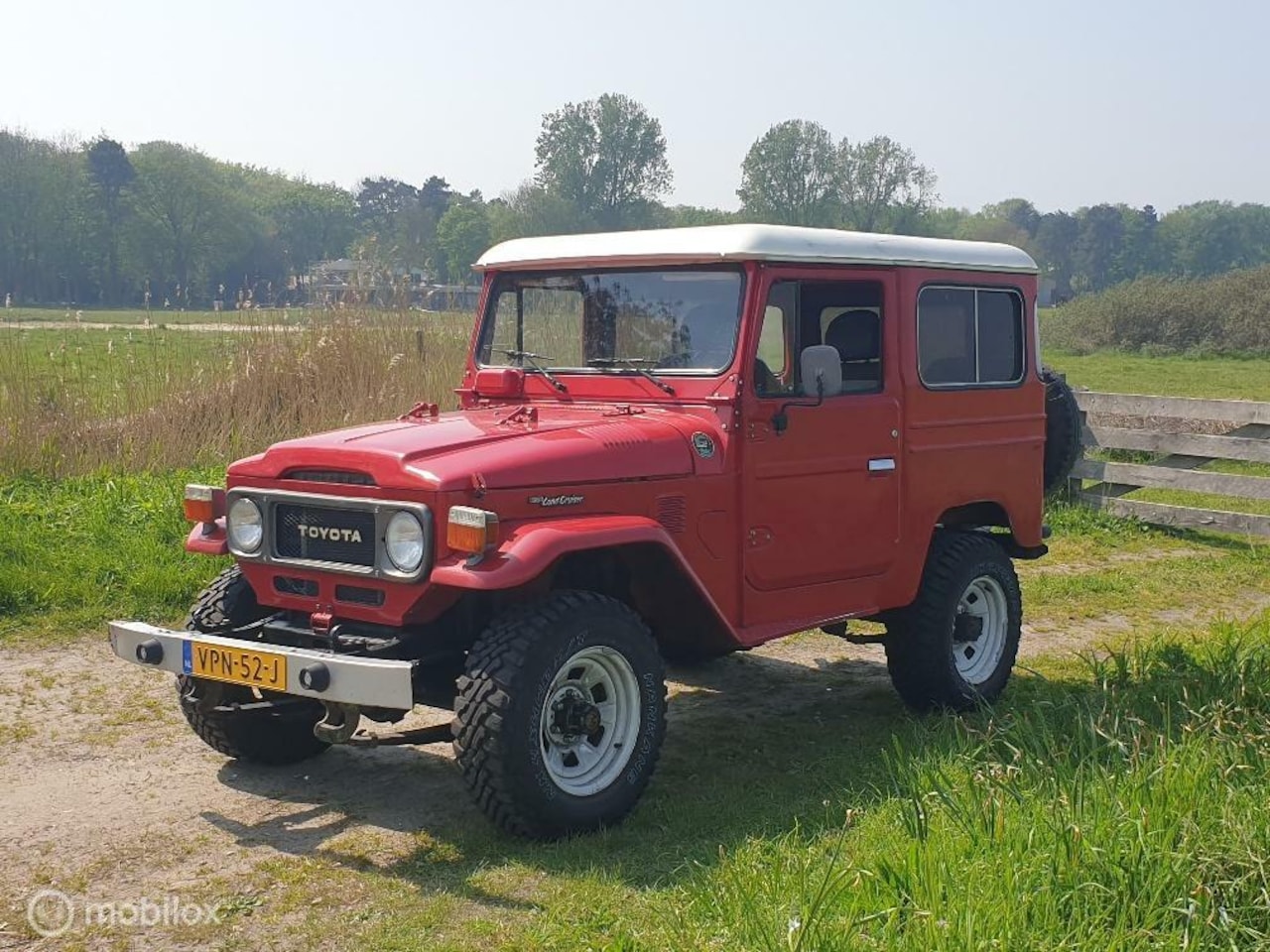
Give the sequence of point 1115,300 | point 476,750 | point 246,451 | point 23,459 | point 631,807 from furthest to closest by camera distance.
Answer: point 1115,300
point 246,451
point 23,459
point 631,807
point 476,750

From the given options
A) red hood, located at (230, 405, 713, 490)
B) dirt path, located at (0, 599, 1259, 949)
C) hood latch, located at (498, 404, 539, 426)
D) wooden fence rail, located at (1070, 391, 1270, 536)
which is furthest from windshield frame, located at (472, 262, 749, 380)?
wooden fence rail, located at (1070, 391, 1270, 536)

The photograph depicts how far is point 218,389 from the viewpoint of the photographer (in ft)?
40.4

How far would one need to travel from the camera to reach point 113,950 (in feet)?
13.5

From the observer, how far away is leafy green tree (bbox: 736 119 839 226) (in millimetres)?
75688

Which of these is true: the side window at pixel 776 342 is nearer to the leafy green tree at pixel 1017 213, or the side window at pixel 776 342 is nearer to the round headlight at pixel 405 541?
the round headlight at pixel 405 541

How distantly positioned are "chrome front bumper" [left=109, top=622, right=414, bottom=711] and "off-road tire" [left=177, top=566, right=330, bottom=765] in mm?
335

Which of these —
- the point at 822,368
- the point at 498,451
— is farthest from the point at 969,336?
the point at 498,451

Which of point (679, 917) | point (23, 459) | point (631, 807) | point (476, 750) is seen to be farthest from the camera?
point (23, 459)

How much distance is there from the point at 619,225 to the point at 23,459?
59.5 metres

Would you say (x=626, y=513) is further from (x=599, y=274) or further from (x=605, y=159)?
(x=605, y=159)

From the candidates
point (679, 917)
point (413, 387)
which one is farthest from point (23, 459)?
point (679, 917)

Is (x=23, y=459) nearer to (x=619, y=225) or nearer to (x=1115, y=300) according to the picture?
(x=1115, y=300)

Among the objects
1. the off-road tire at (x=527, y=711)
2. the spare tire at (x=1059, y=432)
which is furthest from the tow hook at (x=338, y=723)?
the spare tire at (x=1059, y=432)

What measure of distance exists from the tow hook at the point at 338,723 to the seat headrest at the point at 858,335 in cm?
273
